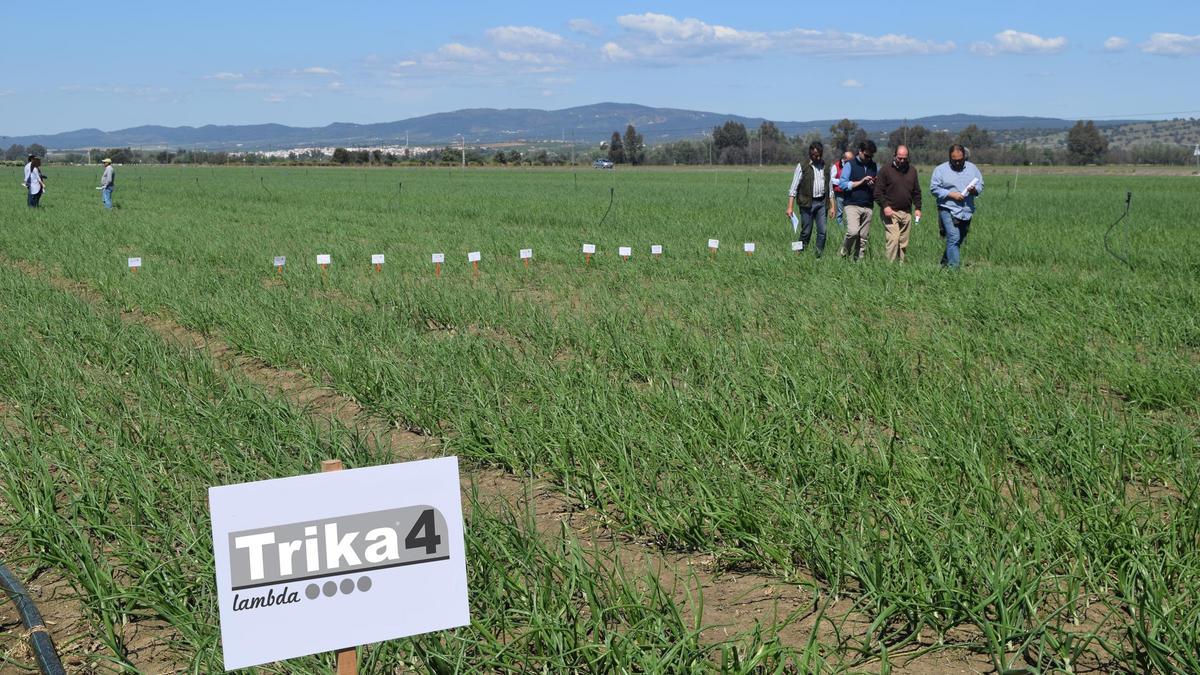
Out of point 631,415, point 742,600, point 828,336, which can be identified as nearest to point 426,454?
point 631,415

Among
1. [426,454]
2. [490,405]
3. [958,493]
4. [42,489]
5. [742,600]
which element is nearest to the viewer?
[742,600]

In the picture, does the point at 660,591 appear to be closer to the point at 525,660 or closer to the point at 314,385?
the point at 525,660

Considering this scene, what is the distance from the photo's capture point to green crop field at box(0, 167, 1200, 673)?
330cm

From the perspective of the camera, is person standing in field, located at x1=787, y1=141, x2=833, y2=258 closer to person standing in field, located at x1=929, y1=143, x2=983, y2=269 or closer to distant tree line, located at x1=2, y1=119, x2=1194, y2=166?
person standing in field, located at x1=929, y1=143, x2=983, y2=269

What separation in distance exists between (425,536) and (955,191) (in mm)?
10203

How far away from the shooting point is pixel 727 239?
15984 millimetres

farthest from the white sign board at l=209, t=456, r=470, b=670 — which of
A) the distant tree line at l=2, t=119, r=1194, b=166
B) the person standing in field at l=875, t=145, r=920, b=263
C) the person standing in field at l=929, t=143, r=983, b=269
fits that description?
the distant tree line at l=2, t=119, r=1194, b=166

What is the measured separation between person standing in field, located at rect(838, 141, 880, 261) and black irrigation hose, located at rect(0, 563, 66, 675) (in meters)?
10.2

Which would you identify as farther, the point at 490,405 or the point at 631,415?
the point at 490,405

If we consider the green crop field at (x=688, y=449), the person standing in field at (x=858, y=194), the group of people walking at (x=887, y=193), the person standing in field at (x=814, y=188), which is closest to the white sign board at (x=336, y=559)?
the green crop field at (x=688, y=449)

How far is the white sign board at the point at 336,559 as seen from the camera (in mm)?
2357

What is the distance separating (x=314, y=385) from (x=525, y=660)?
4148mm

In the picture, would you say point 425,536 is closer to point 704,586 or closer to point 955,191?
point 704,586

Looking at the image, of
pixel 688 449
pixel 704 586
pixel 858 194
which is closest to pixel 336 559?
pixel 704 586
